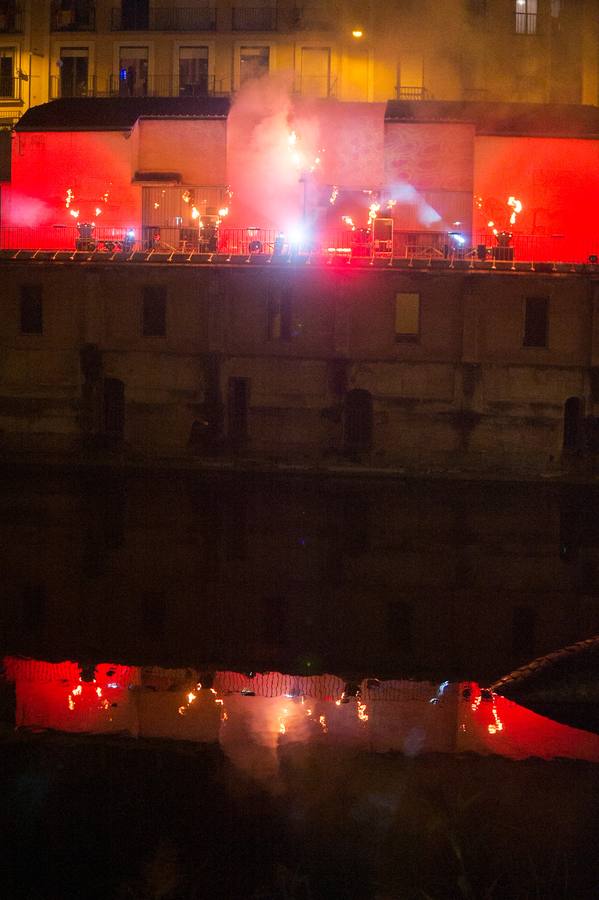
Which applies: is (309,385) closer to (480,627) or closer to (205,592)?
(205,592)

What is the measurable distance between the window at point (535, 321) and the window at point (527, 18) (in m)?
14.8

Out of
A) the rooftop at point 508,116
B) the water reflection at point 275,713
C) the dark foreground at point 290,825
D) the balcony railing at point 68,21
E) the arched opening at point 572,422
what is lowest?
the dark foreground at point 290,825

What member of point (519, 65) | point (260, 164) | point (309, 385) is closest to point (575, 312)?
point (309, 385)

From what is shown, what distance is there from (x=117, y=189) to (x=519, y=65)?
15.6m

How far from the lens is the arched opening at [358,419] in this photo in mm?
30969

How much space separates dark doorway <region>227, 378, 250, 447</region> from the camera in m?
31.4

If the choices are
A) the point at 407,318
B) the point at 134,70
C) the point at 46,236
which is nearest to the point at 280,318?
the point at 407,318

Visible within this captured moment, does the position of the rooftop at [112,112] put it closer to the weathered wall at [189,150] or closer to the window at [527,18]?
the weathered wall at [189,150]

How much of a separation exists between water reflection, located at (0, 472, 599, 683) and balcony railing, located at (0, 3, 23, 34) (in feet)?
64.7

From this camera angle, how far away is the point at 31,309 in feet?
105

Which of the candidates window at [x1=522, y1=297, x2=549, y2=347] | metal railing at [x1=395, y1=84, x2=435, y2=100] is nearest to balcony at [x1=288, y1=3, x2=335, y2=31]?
metal railing at [x1=395, y1=84, x2=435, y2=100]

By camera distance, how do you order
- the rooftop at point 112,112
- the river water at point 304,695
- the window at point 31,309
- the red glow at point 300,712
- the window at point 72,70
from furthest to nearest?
the window at point 72,70 → the rooftop at point 112,112 → the window at point 31,309 → the red glow at point 300,712 → the river water at point 304,695

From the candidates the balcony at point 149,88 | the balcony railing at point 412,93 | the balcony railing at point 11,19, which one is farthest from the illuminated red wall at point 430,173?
the balcony railing at point 11,19

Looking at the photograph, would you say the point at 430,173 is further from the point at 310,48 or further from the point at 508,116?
the point at 310,48
